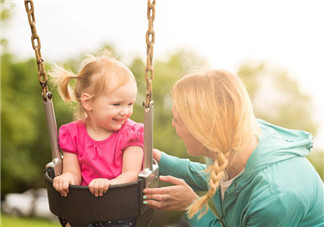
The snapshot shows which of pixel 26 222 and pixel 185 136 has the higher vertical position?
pixel 185 136

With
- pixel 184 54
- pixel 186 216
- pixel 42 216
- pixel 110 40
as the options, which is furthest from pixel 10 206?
pixel 186 216

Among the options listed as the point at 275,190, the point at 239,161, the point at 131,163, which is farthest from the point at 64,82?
the point at 275,190

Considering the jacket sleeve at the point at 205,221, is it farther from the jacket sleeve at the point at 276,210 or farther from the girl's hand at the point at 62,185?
the girl's hand at the point at 62,185

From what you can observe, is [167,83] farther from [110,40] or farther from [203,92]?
[203,92]

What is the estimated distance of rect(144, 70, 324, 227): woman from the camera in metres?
1.23

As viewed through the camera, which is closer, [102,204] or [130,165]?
[102,204]

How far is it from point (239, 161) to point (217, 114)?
0.20 meters

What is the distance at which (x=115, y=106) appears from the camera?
1.28 meters

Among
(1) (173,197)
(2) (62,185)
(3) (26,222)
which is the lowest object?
(3) (26,222)

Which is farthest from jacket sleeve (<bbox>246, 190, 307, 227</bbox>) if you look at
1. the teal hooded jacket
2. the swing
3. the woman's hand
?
the swing

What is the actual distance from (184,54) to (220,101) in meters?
12.3

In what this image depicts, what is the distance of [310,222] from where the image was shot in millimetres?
1373

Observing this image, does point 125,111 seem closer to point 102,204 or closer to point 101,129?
point 101,129

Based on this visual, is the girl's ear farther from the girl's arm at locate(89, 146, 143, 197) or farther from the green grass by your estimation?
the green grass
